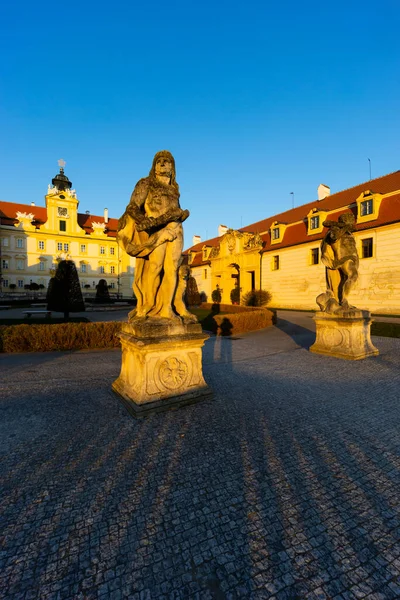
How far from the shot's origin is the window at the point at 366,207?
20289 mm

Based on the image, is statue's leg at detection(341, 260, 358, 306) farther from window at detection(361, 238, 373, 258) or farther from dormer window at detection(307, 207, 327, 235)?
dormer window at detection(307, 207, 327, 235)

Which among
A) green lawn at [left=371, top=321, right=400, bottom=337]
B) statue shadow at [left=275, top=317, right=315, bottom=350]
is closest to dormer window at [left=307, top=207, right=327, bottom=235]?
statue shadow at [left=275, top=317, right=315, bottom=350]

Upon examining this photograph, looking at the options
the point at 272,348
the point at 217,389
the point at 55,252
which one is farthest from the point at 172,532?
the point at 55,252

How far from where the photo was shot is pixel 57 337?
28.2 feet

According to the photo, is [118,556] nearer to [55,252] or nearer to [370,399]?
[370,399]

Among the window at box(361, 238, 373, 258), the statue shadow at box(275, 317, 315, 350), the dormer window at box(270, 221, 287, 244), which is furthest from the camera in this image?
the dormer window at box(270, 221, 287, 244)

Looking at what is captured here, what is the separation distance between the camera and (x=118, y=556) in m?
1.73

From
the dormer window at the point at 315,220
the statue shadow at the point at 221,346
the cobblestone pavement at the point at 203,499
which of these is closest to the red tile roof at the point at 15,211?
the dormer window at the point at 315,220

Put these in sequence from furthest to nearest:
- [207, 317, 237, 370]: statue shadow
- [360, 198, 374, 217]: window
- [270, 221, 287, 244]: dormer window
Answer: [270, 221, 287, 244]: dormer window < [360, 198, 374, 217]: window < [207, 317, 237, 370]: statue shadow

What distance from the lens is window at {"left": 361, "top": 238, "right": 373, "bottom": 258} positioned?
20586mm

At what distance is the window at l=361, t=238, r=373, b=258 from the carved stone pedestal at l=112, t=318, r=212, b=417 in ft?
68.7

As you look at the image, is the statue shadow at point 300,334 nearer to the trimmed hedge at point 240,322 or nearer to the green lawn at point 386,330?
the trimmed hedge at point 240,322

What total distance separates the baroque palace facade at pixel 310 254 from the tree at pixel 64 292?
61.5ft

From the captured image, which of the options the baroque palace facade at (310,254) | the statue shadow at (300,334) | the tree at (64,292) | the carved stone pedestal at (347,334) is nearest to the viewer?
the carved stone pedestal at (347,334)
